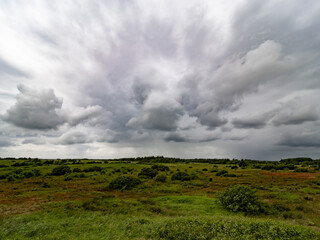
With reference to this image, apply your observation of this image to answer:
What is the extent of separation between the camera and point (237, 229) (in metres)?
10.6

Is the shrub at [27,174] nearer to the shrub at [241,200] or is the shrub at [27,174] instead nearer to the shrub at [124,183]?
the shrub at [124,183]

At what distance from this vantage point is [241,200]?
17422mm

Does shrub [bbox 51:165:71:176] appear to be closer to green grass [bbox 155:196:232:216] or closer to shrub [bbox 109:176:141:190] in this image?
shrub [bbox 109:176:141:190]

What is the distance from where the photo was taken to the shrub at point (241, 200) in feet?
54.2

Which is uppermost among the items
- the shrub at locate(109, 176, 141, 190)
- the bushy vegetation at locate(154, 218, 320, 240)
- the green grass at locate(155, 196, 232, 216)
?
the shrub at locate(109, 176, 141, 190)

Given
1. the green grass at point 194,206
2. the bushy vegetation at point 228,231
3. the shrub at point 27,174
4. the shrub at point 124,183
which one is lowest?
the green grass at point 194,206

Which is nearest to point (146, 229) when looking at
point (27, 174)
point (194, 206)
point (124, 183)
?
point (194, 206)

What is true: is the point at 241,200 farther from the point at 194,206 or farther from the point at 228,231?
the point at 228,231

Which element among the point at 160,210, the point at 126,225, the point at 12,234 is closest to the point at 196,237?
the point at 126,225

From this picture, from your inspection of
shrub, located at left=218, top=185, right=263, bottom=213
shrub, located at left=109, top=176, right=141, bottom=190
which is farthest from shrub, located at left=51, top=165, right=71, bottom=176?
shrub, located at left=218, top=185, right=263, bottom=213

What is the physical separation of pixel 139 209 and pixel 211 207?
7.21 meters

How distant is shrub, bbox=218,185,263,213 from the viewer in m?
16.5

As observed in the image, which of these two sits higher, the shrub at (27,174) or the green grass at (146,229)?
the shrub at (27,174)

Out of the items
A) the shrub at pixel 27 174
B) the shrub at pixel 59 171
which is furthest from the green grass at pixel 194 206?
the shrub at pixel 59 171
